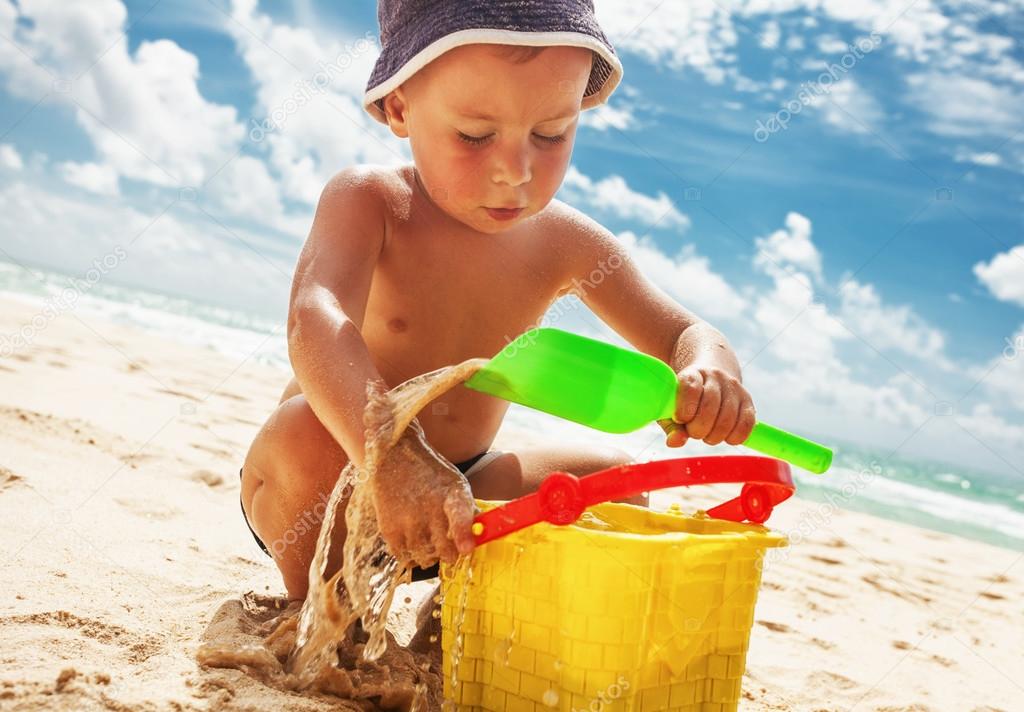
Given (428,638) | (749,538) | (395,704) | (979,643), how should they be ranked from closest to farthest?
(749,538) < (395,704) < (428,638) < (979,643)

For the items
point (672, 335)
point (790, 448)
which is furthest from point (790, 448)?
point (672, 335)

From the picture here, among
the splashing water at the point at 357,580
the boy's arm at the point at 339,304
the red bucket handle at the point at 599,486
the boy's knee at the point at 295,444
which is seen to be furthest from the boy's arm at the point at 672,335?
the boy's knee at the point at 295,444

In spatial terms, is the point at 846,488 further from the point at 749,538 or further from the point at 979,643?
the point at 749,538

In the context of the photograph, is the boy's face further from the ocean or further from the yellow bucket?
the ocean

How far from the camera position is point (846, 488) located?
29.0 ft

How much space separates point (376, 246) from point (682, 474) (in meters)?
0.86

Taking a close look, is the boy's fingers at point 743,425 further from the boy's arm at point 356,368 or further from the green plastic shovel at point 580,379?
the boy's arm at point 356,368

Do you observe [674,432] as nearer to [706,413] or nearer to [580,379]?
[706,413]

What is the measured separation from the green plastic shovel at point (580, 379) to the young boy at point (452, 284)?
5.4 inches

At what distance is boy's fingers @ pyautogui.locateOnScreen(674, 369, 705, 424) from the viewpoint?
1275 mm

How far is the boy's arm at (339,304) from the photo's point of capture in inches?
49.8

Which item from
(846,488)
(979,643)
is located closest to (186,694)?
(979,643)

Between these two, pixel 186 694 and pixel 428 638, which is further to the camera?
pixel 428 638

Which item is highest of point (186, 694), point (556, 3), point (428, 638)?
point (556, 3)
